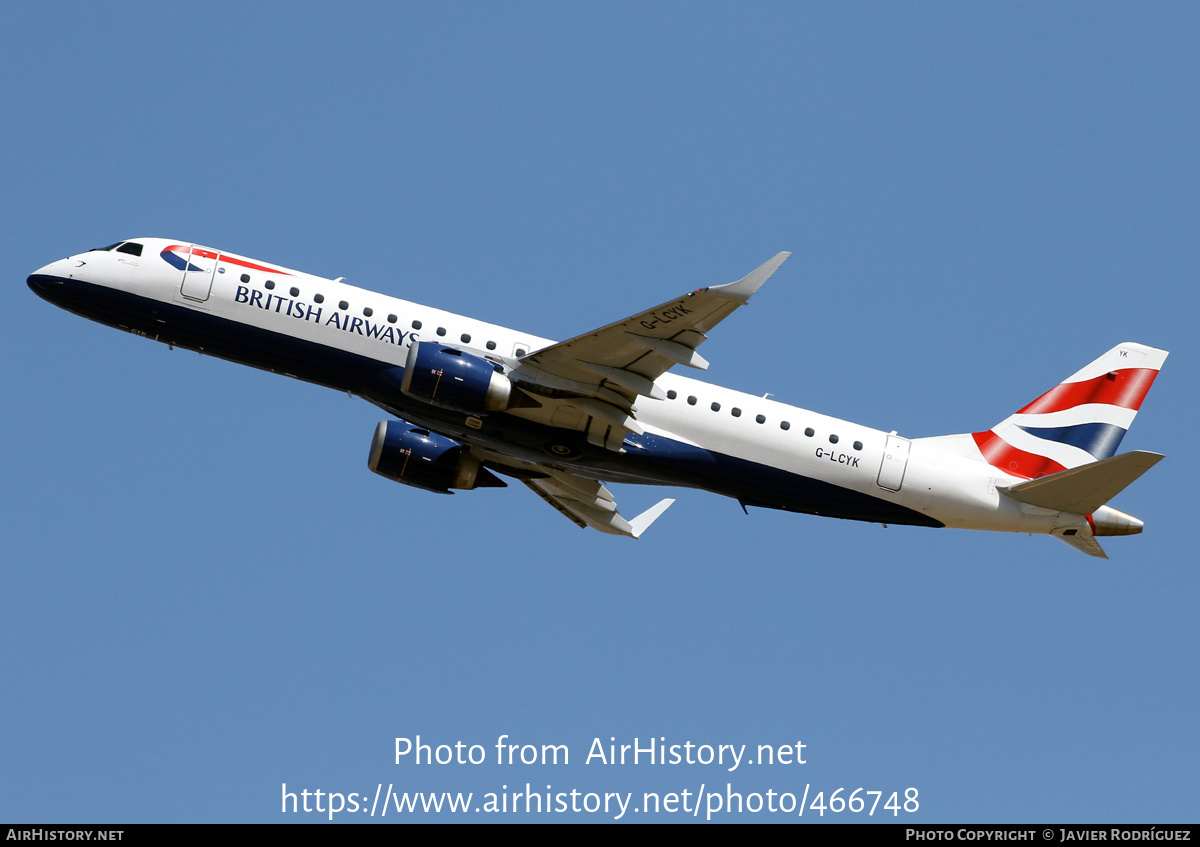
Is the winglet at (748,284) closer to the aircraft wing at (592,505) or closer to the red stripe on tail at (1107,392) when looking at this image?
the aircraft wing at (592,505)

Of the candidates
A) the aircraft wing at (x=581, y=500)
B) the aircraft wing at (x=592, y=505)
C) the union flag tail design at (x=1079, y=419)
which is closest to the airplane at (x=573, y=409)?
the union flag tail design at (x=1079, y=419)

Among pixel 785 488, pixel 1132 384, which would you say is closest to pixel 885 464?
pixel 785 488

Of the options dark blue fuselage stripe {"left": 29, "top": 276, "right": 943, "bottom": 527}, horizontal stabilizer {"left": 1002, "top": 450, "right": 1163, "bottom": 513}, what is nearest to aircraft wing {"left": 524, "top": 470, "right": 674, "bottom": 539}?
dark blue fuselage stripe {"left": 29, "top": 276, "right": 943, "bottom": 527}

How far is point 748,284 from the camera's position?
94.9 feet

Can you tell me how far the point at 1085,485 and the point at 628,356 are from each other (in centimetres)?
1333

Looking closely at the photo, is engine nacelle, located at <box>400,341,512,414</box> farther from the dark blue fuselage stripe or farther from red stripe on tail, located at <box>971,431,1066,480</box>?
red stripe on tail, located at <box>971,431,1066,480</box>

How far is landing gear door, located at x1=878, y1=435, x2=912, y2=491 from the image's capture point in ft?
116

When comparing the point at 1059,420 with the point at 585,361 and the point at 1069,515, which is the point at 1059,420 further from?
the point at 585,361

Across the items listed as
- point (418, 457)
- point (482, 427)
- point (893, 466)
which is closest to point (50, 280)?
point (418, 457)

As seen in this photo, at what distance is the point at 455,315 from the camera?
3544 centimetres

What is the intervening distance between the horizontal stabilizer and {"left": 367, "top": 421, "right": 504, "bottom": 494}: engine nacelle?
16.4 metres

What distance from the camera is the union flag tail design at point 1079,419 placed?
123ft
